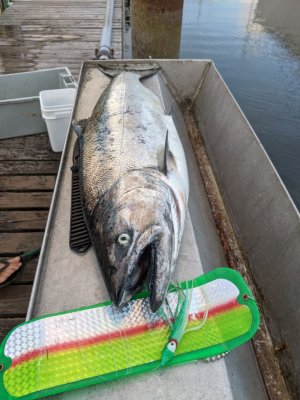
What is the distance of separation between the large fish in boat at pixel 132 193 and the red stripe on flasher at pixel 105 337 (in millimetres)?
192

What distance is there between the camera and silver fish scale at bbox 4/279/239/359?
1725 mm

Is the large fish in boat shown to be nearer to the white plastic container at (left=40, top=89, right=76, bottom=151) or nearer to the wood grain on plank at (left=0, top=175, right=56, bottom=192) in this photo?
the white plastic container at (left=40, top=89, right=76, bottom=151)

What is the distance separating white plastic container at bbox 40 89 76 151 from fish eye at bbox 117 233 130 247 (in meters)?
2.51

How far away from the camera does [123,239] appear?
1.79 meters

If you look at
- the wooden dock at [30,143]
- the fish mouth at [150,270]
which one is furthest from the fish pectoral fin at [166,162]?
the wooden dock at [30,143]

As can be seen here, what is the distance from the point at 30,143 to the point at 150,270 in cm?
359

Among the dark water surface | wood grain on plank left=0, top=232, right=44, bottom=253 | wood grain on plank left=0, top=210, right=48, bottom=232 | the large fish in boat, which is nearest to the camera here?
the large fish in boat

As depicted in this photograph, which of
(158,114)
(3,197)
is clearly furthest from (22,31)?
(158,114)

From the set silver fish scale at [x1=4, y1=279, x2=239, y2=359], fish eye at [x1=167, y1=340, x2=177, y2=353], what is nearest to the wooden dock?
silver fish scale at [x1=4, y1=279, x2=239, y2=359]

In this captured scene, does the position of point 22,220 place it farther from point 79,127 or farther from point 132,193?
point 132,193

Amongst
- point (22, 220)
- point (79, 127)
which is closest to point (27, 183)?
point (22, 220)

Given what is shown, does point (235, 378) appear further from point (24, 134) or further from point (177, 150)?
point (24, 134)

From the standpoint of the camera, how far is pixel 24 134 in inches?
185

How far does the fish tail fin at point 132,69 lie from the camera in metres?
4.32
